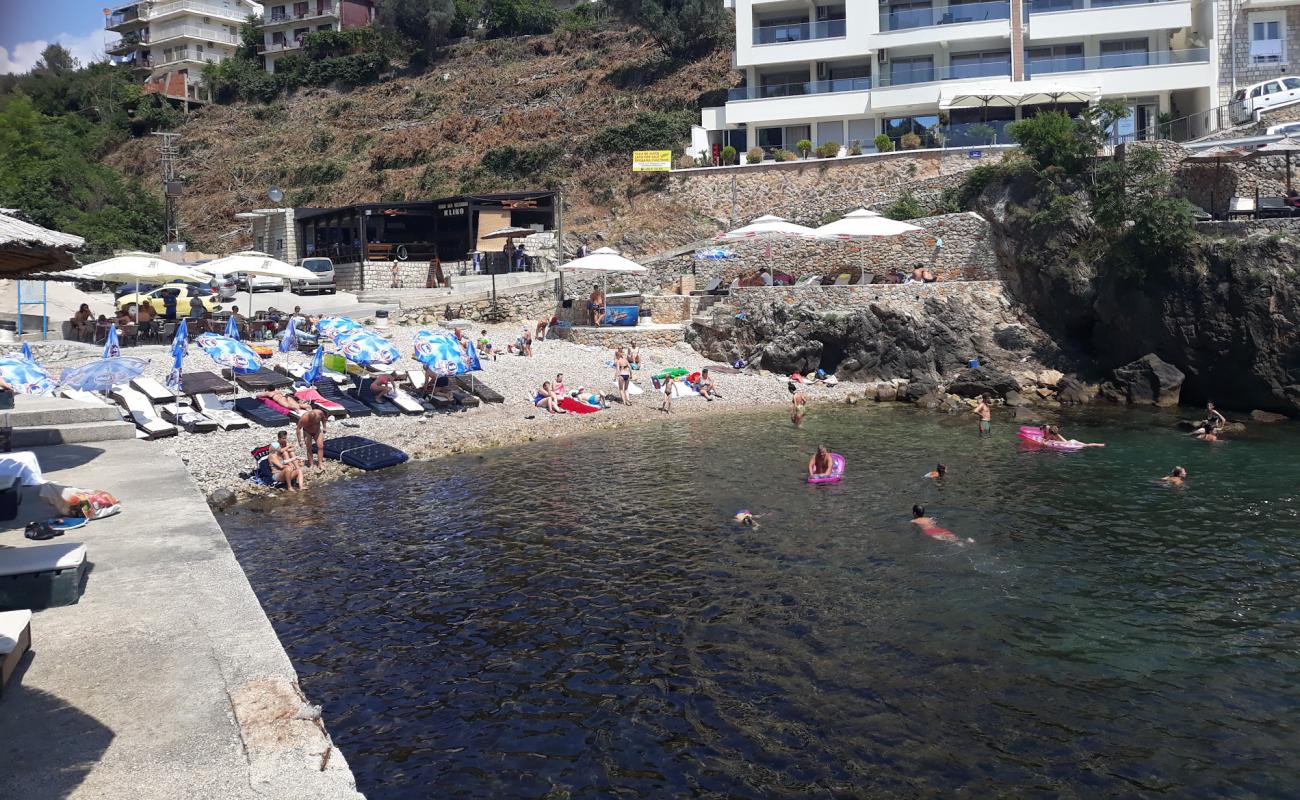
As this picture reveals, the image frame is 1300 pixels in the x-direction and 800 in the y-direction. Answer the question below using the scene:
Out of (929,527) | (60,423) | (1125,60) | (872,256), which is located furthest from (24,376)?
(1125,60)

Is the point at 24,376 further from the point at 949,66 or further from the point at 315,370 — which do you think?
the point at 949,66

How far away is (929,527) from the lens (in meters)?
14.0

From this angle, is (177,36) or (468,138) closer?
(468,138)

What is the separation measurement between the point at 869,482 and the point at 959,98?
2641 cm

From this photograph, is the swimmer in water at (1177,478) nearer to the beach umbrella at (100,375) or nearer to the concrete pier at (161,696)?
the concrete pier at (161,696)

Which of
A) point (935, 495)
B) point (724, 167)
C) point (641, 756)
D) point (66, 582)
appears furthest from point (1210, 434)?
point (724, 167)

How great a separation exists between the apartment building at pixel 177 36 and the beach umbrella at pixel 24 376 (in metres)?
65.4

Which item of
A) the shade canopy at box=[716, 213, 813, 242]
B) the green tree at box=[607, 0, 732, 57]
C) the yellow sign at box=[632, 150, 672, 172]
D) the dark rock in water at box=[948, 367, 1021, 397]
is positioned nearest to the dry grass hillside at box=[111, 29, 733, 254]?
the yellow sign at box=[632, 150, 672, 172]

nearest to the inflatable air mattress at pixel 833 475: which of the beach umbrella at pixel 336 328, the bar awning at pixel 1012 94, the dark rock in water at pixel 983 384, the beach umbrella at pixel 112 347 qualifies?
the dark rock in water at pixel 983 384

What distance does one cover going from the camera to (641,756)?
7.73 metres

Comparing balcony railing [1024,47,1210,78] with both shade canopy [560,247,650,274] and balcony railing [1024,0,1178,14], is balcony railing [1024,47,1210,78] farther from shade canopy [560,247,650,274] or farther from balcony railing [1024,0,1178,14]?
shade canopy [560,247,650,274]

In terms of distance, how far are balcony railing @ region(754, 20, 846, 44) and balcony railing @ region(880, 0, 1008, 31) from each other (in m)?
2.03

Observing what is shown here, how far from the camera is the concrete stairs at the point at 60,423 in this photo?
40.4 feet

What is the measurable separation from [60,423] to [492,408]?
35.3 feet
